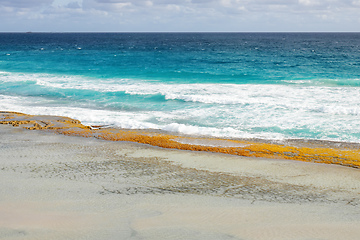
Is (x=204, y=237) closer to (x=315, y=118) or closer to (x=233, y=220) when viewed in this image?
(x=233, y=220)

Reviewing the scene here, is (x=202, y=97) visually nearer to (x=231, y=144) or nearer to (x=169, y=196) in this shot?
(x=231, y=144)

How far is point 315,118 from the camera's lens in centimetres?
1898

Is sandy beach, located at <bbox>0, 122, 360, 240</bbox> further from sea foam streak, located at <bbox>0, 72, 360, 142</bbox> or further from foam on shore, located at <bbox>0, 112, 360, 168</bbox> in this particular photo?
sea foam streak, located at <bbox>0, 72, 360, 142</bbox>

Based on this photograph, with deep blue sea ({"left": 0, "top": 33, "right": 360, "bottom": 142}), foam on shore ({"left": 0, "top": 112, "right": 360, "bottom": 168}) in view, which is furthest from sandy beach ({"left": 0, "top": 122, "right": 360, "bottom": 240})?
deep blue sea ({"left": 0, "top": 33, "right": 360, "bottom": 142})

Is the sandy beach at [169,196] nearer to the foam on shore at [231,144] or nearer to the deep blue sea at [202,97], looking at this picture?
the foam on shore at [231,144]

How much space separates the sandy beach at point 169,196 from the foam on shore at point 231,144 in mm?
608

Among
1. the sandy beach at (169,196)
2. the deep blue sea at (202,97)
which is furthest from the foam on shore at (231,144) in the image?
the deep blue sea at (202,97)

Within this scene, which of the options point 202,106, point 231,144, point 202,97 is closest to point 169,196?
point 231,144

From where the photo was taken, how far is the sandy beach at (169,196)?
7832 millimetres

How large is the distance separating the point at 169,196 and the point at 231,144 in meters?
5.37

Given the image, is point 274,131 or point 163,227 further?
point 274,131

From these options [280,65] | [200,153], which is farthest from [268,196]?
[280,65]

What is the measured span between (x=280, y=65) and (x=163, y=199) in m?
39.9

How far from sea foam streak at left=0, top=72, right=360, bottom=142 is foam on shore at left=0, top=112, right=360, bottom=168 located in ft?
4.46
